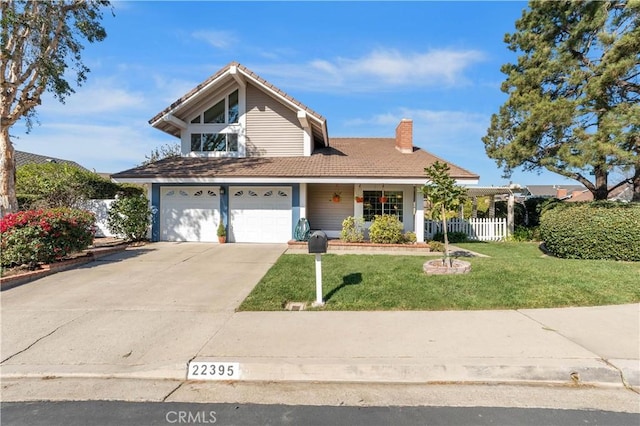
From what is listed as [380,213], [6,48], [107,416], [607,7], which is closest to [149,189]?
[6,48]

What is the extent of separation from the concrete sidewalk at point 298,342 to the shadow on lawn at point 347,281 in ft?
3.02

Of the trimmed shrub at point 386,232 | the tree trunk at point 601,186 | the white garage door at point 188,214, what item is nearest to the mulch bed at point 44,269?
the white garage door at point 188,214

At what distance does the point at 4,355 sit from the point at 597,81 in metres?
17.1

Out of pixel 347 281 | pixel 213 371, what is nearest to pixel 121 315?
pixel 213 371

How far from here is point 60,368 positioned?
394 cm

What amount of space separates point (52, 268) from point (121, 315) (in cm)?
451

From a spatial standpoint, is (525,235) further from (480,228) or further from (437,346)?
(437,346)

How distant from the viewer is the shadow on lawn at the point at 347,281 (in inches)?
252

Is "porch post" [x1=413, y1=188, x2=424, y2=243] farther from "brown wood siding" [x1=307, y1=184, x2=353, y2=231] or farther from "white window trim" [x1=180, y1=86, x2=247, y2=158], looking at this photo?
"white window trim" [x1=180, y1=86, x2=247, y2=158]

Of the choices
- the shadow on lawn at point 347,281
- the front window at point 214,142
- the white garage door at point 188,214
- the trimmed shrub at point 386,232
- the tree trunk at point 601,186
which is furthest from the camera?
the front window at point 214,142

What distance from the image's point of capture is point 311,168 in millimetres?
13422

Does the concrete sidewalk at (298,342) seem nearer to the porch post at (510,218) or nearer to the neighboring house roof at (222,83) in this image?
the neighboring house roof at (222,83)

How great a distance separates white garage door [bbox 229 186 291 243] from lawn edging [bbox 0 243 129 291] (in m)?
4.22

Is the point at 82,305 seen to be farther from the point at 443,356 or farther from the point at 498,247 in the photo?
the point at 498,247
